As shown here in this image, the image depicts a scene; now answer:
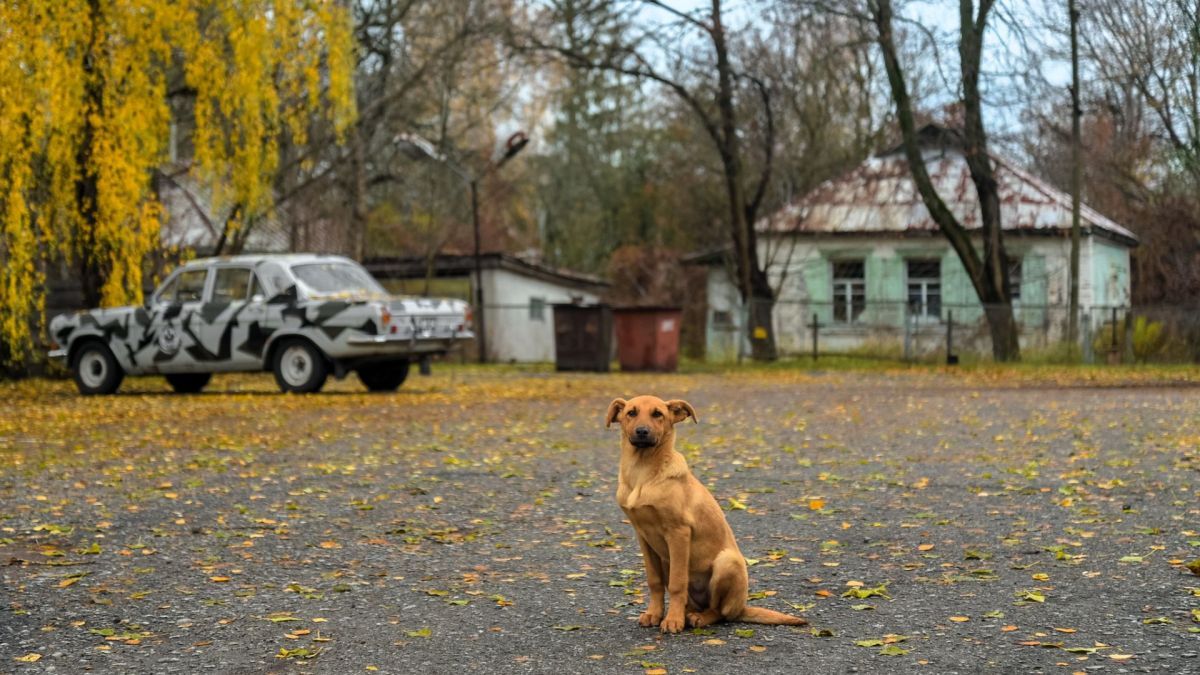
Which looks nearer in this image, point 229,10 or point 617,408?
point 617,408

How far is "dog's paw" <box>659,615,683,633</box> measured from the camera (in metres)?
5.17

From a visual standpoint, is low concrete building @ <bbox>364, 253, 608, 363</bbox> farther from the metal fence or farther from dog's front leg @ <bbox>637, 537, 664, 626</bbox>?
dog's front leg @ <bbox>637, 537, 664, 626</bbox>

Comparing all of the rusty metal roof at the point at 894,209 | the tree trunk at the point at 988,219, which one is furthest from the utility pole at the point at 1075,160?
the rusty metal roof at the point at 894,209

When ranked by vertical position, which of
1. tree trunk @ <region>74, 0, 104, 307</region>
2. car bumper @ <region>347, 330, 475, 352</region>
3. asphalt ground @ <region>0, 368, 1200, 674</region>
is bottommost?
asphalt ground @ <region>0, 368, 1200, 674</region>

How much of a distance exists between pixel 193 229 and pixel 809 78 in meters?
17.9

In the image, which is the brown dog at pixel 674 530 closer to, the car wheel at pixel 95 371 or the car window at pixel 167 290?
the car window at pixel 167 290

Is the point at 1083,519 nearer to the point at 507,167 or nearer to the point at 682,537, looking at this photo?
the point at 682,537

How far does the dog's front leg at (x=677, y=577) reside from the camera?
16.6ft

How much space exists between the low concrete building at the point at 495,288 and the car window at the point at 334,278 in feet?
51.3

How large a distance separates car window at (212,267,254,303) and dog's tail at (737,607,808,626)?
15.8 m

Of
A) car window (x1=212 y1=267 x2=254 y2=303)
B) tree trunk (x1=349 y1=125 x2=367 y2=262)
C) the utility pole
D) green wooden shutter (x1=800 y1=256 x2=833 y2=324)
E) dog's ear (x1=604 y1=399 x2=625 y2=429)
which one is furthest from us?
green wooden shutter (x1=800 y1=256 x2=833 y2=324)

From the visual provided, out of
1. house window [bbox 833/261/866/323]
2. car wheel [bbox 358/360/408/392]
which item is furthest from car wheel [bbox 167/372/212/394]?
house window [bbox 833/261/866/323]

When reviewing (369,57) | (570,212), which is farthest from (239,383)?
(570,212)

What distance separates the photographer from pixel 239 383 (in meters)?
24.0
